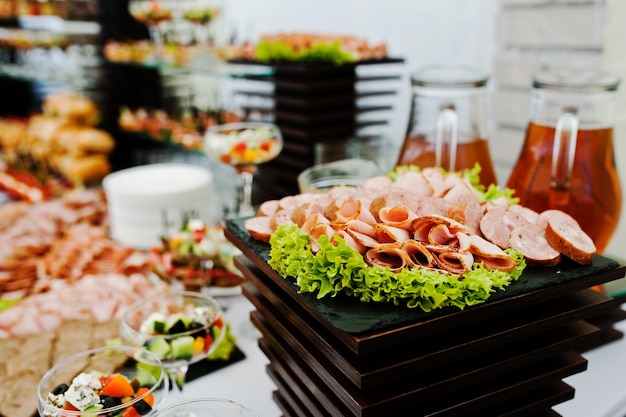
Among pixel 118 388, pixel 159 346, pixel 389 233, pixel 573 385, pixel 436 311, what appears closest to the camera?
pixel 436 311

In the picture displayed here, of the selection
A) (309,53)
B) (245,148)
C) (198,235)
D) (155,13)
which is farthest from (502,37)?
(155,13)

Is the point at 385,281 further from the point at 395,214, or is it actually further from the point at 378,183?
the point at 378,183

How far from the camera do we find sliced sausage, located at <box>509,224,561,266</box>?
85cm

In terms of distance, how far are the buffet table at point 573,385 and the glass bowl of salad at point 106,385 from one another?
0.69 feet

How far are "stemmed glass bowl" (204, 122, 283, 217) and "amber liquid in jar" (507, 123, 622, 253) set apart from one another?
2.81ft

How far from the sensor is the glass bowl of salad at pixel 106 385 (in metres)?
0.86

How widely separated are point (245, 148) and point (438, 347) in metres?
1.20

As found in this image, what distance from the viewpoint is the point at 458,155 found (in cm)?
145

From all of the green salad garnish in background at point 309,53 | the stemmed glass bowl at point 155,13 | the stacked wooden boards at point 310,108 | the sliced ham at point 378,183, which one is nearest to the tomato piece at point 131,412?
the sliced ham at point 378,183

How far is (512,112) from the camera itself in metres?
2.03

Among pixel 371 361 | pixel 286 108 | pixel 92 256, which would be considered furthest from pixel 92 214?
pixel 371 361

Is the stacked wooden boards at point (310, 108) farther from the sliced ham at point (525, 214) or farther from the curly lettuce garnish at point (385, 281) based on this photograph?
the curly lettuce garnish at point (385, 281)

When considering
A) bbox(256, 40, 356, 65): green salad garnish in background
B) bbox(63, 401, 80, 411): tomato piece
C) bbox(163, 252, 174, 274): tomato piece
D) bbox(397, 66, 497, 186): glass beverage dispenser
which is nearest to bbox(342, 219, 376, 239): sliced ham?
bbox(63, 401, 80, 411): tomato piece

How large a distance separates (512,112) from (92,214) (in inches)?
71.1
